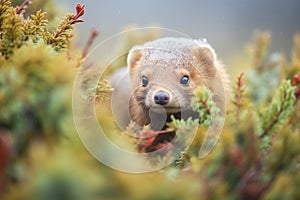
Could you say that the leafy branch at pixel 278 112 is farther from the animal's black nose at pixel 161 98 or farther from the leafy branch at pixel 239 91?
the animal's black nose at pixel 161 98

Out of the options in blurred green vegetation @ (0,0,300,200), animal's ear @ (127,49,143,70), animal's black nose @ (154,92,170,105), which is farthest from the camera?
animal's ear @ (127,49,143,70)

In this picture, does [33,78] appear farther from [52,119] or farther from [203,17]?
[203,17]

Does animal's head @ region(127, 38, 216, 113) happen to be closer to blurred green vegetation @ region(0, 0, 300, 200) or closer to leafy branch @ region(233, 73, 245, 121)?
leafy branch @ region(233, 73, 245, 121)

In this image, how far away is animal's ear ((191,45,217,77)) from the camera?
2.26 m

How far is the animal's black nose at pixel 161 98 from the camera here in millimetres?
1952

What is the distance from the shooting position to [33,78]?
93 cm

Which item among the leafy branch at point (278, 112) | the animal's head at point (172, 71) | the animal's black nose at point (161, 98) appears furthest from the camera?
the animal's head at point (172, 71)

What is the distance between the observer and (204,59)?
7.50 ft

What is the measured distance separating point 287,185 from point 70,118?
14.9 inches

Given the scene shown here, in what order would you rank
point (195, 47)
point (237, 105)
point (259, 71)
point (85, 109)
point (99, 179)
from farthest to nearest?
point (259, 71), point (195, 47), point (237, 105), point (85, 109), point (99, 179)

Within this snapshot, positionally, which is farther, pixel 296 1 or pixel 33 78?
pixel 296 1

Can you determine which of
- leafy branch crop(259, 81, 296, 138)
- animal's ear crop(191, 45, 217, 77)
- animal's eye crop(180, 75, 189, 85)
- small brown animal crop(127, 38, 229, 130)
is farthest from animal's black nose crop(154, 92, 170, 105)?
leafy branch crop(259, 81, 296, 138)

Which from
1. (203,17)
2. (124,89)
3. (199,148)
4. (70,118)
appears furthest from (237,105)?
(203,17)

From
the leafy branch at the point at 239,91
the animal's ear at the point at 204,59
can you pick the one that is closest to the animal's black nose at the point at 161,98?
the animal's ear at the point at 204,59
